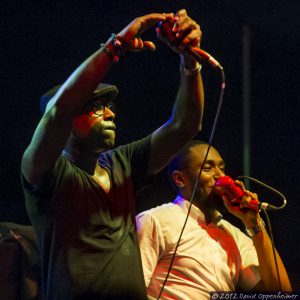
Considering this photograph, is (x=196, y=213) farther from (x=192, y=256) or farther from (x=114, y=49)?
(x=114, y=49)

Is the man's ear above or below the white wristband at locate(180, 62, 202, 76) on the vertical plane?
below

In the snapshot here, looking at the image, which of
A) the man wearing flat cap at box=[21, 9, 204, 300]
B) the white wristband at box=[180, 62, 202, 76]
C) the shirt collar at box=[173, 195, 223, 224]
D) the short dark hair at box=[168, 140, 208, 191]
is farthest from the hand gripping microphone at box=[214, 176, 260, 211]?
the white wristband at box=[180, 62, 202, 76]

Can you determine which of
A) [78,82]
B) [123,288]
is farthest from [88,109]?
[123,288]

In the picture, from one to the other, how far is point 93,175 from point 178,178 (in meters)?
0.77

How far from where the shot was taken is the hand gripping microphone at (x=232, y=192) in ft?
7.59

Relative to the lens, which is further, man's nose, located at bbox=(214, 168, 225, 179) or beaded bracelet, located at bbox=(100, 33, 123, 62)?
man's nose, located at bbox=(214, 168, 225, 179)

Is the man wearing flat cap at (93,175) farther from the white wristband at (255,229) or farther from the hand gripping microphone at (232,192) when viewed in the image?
the white wristband at (255,229)

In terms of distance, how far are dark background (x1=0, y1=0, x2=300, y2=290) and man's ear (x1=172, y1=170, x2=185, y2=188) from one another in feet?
1.23

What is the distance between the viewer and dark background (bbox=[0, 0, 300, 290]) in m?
2.71

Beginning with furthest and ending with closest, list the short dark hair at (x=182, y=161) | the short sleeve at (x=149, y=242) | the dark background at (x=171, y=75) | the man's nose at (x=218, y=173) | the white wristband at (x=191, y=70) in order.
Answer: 1. the dark background at (x=171, y=75)
2. the short dark hair at (x=182, y=161)
3. the man's nose at (x=218, y=173)
4. the short sleeve at (x=149, y=242)
5. the white wristband at (x=191, y=70)

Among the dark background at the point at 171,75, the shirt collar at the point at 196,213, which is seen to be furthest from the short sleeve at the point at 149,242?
the dark background at the point at 171,75

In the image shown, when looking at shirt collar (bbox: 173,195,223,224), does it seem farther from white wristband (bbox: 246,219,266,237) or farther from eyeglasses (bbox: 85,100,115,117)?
eyeglasses (bbox: 85,100,115,117)

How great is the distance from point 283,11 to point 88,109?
59.0 inches

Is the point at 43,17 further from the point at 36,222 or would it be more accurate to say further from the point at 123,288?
the point at 123,288
